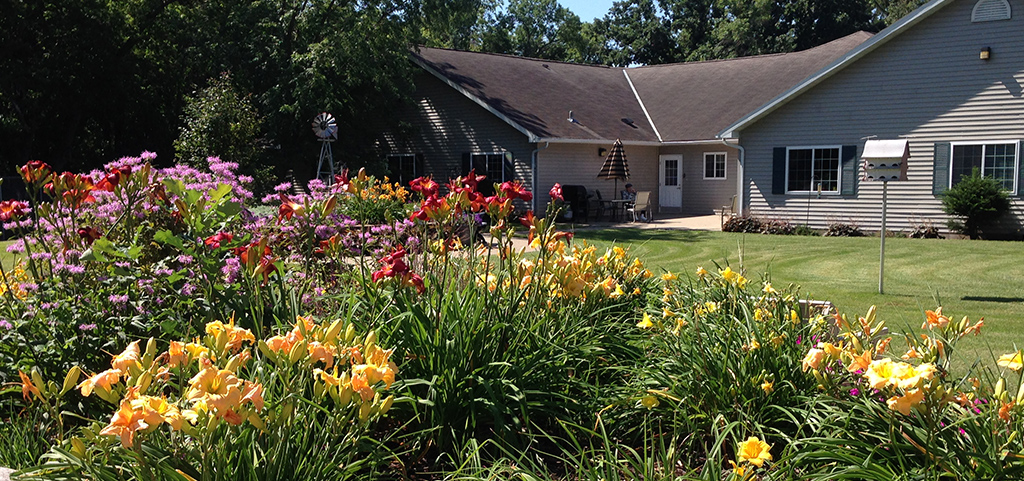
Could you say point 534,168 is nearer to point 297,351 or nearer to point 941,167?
point 941,167

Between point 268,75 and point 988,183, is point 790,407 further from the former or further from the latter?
point 268,75

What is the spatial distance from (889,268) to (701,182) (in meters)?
12.1

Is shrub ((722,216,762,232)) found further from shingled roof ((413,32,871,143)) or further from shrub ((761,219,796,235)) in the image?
shingled roof ((413,32,871,143))

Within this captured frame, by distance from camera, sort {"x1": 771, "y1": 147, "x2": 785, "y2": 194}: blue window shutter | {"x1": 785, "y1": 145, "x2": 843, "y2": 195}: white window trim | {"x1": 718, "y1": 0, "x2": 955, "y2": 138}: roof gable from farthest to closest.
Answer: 1. {"x1": 771, "y1": 147, "x2": 785, "y2": 194}: blue window shutter
2. {"x1": 785, "y1": 145, "x2": 843, "y2": 195}: white window trim
3. {"x1": 718, "y1": 0, "x2": 955, "y2": 138}: roof gable

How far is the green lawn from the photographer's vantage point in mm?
7512

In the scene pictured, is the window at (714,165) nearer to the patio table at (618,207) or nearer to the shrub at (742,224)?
the patio table at (618,207)

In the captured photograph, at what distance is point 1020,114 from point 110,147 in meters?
22.8

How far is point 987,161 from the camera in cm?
1661

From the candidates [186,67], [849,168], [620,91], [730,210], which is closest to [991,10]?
[849,168]

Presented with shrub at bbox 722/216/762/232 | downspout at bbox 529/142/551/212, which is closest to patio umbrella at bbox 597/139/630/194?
downspout at bbox 529/142/551/212

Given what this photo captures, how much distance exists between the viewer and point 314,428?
8.45ft

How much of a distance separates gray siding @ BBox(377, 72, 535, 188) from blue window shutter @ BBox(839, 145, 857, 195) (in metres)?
7.62

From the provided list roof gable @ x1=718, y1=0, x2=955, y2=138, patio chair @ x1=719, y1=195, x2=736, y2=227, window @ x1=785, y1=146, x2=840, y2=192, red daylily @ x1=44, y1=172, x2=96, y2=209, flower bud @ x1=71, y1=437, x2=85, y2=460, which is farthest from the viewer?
patio chair @ x1=719, y1=195, x2=736, y2=227

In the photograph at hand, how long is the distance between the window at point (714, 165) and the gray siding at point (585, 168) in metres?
1.55
